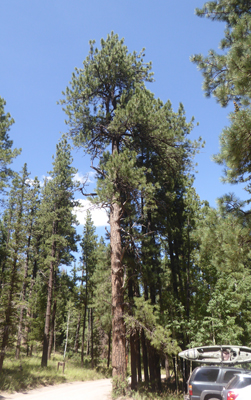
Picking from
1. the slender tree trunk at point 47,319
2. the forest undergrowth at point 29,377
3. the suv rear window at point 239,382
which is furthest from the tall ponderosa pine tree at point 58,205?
the suv rear window at point 239,382

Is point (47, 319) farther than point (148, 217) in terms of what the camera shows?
Yes

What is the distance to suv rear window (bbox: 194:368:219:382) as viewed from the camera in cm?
805

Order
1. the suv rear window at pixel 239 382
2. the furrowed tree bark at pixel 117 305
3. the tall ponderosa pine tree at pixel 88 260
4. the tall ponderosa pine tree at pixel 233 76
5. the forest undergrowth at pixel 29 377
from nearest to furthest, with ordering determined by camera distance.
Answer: the tall ponderosa pine tree at pixel 233 76 → the suv rear window at pixel 239 382 → the furrowed tree bark at pixel 117 305 → the forest undergrowth at pixel 29 377 → the tall ponderosa pine tree at pixel 88 260

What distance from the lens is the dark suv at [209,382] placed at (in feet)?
25.5

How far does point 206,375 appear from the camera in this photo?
817 cm

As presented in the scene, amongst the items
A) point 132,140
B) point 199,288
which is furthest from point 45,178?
point 199,288

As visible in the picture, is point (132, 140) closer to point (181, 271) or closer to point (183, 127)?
point (183, 127)

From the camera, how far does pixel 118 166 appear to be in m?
10.9

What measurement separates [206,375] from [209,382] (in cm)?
21

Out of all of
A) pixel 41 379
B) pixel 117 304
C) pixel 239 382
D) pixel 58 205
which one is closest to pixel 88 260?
pixel 58 205

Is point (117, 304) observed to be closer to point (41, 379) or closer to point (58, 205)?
point (41, 379)

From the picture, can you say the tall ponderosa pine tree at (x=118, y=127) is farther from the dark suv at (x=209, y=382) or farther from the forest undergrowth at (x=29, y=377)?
the forest undergrowth at (x=29, y=377)

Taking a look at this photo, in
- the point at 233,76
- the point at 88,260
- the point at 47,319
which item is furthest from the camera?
the point at 88,260

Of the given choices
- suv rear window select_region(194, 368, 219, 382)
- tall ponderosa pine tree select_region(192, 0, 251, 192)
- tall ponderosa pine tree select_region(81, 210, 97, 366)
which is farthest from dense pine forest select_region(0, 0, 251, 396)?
tall ponderosa pine tree select_region(81, 210, 97, 366)
